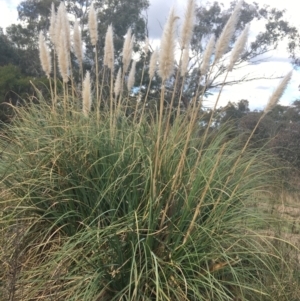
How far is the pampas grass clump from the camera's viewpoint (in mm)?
2787

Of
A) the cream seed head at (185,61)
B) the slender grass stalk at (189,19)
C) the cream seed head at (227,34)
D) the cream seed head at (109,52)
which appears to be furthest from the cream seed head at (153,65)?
the cream seed head at (227,34)

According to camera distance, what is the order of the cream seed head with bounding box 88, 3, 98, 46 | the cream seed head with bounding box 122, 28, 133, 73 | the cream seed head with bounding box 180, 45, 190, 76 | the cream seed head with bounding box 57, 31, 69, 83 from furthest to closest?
the cream seed head with bounding box 88, 3, 98, 46 → the cream seed head with bounding box 122, 28, 133, 73 → the cream seed head with bounding box 57, 31, 69, 83 → the cream seed head with bounding box 180, 45, 190, 76

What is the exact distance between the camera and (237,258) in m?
2.95

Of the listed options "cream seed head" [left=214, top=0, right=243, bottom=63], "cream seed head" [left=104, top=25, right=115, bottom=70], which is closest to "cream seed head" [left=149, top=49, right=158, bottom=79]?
"cream seed head" [left=104, top=25, right=115, bottom=70]

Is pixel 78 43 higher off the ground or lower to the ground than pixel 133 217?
higher

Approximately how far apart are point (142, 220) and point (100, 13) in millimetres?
19191

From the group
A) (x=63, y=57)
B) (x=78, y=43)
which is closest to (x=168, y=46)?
(x=63, y=57)

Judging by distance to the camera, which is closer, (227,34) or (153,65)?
(227,34)

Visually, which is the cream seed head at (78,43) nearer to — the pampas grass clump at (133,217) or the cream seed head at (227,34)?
the pampas grass clump at (133,217)

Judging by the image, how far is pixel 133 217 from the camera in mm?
2889

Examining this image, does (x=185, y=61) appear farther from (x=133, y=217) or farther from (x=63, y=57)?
(x=133, y=217)

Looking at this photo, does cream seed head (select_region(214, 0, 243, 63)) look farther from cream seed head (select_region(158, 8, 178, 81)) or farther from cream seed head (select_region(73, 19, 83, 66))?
cream seed head (select_region(73, 19, 83, 66))

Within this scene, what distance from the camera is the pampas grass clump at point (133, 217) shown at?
Answer: 2.79 metres

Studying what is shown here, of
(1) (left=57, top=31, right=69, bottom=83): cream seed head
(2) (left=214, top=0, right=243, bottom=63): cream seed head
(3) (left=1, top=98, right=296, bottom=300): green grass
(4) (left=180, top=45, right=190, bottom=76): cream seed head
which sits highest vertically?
(2) (left=214, top=0, right=243, bottom=63): cream seed head
